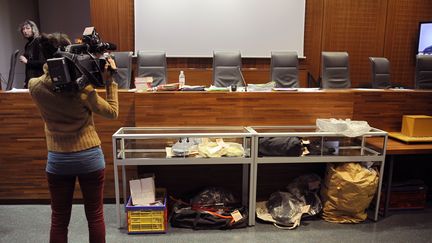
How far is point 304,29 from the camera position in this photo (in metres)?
5.21

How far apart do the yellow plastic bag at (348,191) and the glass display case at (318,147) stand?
0.08 m

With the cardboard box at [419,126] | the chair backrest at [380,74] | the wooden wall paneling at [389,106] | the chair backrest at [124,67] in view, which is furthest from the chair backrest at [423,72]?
the chair backrest at [124,67]

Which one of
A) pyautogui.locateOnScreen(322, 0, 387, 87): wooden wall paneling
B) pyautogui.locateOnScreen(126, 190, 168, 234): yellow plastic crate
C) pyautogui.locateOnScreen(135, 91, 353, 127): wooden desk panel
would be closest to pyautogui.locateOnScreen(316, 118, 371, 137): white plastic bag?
pyautogui.locateOnScreen(135, 91, 353, 127): wooden desk panel

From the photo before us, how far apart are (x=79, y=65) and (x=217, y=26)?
3905 millimetres

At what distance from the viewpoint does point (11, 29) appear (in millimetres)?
5102

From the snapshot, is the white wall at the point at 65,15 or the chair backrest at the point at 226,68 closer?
the chair backrest at the point at 226,68

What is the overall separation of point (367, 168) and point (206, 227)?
1.27 meters

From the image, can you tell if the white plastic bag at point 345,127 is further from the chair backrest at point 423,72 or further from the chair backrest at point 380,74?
the chair backrest at point 380,74

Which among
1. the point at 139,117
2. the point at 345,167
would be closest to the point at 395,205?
the point at 345,167

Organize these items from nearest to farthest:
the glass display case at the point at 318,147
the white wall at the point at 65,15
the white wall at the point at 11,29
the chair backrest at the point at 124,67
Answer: the glass display case at the point at 318,147 → the chair backrest at the point at 124,67 → the white wall at the point at 11,29 → the white wall at the point at 65,15

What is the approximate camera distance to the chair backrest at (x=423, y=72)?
3.64 metres

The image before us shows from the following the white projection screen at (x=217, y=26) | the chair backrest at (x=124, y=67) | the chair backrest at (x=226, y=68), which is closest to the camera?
the chair backrest at (x=124, y=67)

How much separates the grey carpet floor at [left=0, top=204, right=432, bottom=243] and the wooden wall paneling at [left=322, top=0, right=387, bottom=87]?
130 inches

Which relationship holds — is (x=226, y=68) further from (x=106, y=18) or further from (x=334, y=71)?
(x=106, y=18)
